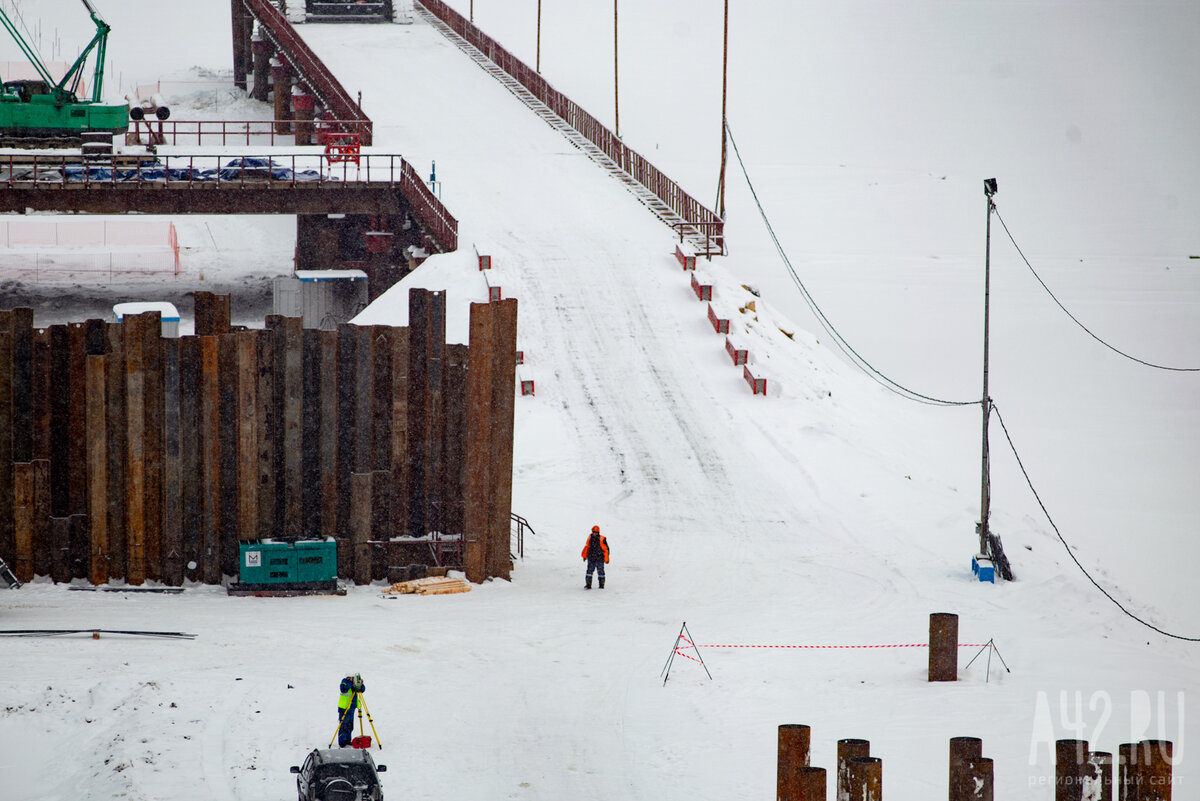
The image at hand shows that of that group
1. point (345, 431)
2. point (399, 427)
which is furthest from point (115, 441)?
point (399, 427)

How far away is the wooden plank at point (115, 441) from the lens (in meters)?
22.1

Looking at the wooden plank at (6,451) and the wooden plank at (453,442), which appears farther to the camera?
the wooden plank at (453,442)

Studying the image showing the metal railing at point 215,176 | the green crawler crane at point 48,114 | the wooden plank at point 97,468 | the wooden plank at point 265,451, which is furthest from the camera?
the metal railing at point 215,176

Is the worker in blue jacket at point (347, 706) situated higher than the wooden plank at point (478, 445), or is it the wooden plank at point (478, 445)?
the wooden plank at point (478, 445)

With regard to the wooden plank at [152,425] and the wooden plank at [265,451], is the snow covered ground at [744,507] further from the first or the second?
the wooden plank at [265,451]

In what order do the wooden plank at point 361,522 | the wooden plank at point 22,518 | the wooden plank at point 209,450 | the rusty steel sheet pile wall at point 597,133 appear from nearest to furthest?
the wooden plank at point 22,518 < the wooden plank at point 209,450 < the wooden plank at point 361,522 < the rusty steel sheet pile wall at point 597,133

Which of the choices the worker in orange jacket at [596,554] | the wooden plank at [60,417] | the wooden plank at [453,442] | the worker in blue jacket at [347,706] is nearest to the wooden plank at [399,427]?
the wooden plank at [453,442]

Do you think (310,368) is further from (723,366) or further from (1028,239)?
(1028,239)

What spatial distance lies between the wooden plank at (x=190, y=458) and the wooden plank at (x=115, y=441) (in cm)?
84

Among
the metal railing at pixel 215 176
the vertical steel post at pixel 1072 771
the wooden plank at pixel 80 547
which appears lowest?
the vertical steel post at pixel 1072 771

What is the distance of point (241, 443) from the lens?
73.7 ft

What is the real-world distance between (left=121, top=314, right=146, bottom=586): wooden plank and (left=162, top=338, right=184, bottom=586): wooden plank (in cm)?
31

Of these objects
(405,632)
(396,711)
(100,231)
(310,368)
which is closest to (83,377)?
(310,368)

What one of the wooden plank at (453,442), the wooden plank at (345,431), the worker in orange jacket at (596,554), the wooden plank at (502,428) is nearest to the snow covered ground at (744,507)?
the worker in orange jacket at (596,554)
